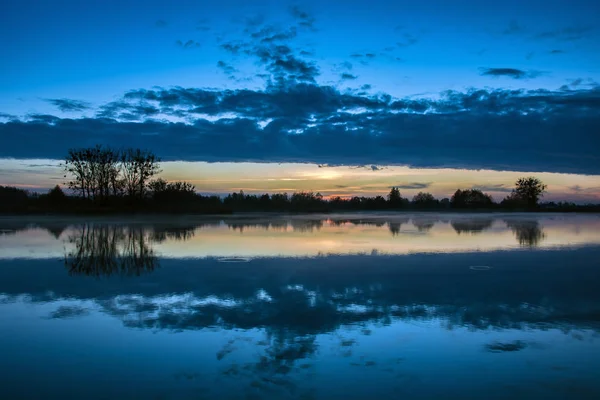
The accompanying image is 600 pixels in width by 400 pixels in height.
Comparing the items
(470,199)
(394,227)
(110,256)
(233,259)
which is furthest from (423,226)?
(470,199)

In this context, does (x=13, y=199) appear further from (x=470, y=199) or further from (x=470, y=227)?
(x=470, y=199)

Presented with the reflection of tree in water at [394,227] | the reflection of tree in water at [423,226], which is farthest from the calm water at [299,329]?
the reflection of tree in water at [423,226]

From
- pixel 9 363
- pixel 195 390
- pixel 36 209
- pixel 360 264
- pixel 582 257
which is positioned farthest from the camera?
pixel 36 209

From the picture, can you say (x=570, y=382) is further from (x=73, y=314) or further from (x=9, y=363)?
(x=73, y=314)

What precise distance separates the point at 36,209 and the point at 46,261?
35.0 metres

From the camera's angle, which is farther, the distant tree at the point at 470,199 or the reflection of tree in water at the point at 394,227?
the distant tree at the point at 470,199

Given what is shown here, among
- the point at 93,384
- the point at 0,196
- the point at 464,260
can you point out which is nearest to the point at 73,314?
the point at 93,384

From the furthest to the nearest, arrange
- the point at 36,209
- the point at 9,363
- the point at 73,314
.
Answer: the point at 36,209 → the point at 73,314 → the point at 9,363

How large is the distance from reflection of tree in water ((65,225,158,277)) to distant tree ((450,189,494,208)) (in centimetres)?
7260

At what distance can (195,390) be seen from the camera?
393 cm

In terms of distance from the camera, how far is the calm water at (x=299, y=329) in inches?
161

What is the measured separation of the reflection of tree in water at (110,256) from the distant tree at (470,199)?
72.6 metres

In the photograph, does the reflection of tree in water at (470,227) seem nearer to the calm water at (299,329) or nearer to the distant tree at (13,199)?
the calm water at (299,329)

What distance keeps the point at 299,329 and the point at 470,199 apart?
8205cm
